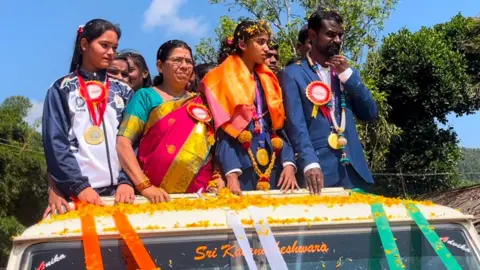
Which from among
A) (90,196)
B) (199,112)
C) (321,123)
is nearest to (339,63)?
(321,123)

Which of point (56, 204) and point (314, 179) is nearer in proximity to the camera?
point (56, 204)

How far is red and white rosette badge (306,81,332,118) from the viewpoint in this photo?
3.71m

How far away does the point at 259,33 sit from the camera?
3939 mm

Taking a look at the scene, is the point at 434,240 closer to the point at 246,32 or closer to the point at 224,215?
the point at 224,215

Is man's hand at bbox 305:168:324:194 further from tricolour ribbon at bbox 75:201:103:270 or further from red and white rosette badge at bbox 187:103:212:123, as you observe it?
tricolour ribbon at bbox 75:201:103:270

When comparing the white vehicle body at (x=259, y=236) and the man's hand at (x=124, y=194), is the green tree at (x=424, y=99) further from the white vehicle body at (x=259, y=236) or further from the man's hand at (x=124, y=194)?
the white vehicle body at (x=259, y=236)

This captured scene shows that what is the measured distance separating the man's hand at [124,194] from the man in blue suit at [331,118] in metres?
0.88

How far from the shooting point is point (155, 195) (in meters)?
3.06

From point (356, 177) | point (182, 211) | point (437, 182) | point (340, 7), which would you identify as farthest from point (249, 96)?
point (437, 182)

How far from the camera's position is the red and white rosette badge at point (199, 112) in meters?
3.54

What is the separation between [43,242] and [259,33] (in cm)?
195

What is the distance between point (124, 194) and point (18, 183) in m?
23.3

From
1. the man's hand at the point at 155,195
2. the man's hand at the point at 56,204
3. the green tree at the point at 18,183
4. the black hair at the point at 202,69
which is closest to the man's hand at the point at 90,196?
the man's hand at the point at 56,204

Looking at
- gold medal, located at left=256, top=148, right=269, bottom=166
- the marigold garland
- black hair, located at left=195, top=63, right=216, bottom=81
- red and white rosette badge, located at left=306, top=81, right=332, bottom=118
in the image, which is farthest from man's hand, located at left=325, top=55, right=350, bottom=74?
black hair, located at left=195, top=63, right=216, bottom=81
